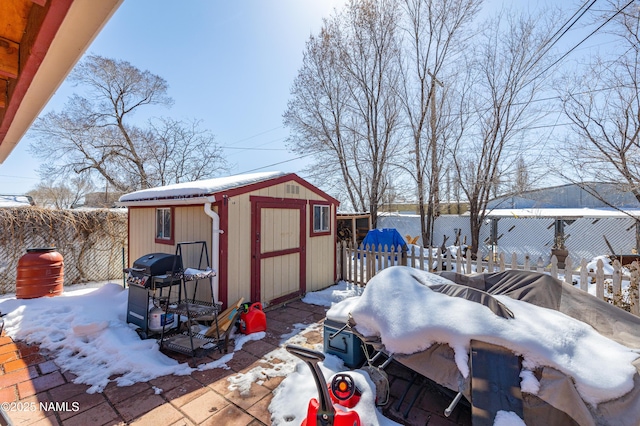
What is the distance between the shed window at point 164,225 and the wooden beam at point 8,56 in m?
4.04

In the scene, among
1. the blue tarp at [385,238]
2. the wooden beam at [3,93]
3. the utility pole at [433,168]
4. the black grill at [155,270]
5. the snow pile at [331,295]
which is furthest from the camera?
the utility pole at [433,168]

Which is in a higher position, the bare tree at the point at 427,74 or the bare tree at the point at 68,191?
the bare tree at the point at 427,74

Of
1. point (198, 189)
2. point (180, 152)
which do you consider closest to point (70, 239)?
point (198, 189)

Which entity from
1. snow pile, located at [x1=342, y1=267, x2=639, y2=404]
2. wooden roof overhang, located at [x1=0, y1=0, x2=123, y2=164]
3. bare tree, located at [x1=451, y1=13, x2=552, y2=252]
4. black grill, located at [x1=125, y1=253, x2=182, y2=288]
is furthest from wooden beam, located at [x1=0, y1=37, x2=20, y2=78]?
bare tree, located at [x1=451, y1=13, x2=552, y2=252]

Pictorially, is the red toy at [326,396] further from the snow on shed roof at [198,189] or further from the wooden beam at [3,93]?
the snow on shed roof at [198,189]

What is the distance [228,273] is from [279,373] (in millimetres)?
1894

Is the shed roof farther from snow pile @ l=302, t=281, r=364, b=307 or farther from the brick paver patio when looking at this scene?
snow pile @ l=302, t=281, r=364, b=307

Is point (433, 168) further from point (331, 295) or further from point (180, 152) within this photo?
point (180, 152)

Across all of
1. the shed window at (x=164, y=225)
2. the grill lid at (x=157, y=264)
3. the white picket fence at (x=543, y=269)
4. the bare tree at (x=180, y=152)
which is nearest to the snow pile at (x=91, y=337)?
the grill lid at (x=157, y=264)

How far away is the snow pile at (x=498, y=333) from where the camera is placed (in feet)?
5.00

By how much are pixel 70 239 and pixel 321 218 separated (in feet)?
20.2

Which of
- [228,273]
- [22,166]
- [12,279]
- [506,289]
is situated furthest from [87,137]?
[506,289]

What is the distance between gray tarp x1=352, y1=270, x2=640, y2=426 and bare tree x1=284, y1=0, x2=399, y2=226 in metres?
8.85

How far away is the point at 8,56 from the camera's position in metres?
1.09
